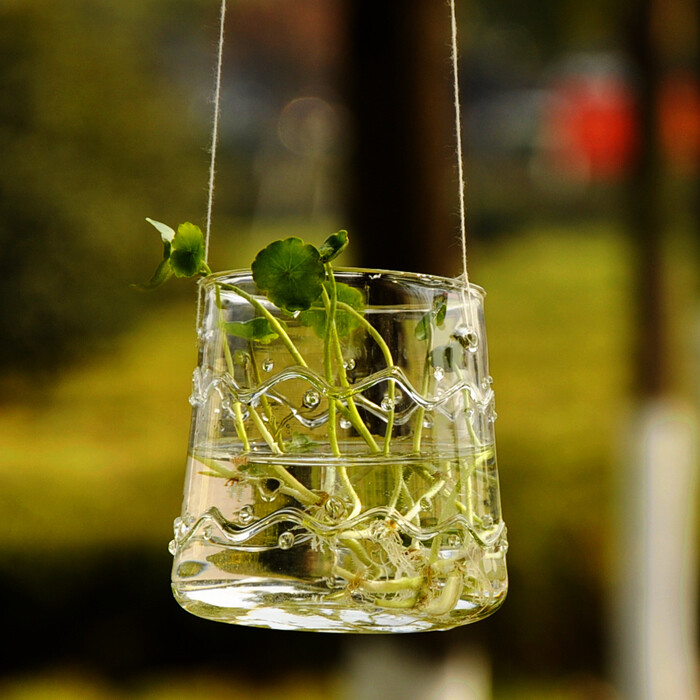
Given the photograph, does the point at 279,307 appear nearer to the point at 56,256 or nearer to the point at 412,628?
the point at 412,628

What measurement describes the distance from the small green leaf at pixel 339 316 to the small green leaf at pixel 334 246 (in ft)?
0.04

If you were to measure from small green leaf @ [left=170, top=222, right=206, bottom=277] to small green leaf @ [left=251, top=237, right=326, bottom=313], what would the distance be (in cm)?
5

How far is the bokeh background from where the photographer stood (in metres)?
2.02

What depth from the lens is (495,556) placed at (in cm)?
42

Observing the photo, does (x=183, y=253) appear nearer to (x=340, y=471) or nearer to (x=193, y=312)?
(x=340, y=471)

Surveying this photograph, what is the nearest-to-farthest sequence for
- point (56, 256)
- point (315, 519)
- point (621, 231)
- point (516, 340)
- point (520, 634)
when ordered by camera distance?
point (315, 519) → point (56, 256) → point (520, 634) → point (516, 340) → point (621, 231)

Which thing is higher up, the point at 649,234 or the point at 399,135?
the point at 649,234

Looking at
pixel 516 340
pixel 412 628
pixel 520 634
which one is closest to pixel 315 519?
pixel 412 628

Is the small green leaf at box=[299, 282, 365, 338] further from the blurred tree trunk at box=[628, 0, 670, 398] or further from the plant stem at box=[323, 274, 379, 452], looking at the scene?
the blurred tree trunk at box=[628, 0, 670, 398]

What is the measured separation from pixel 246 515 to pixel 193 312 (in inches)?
70.5

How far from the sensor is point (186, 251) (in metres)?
0.41

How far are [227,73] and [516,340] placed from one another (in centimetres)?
113

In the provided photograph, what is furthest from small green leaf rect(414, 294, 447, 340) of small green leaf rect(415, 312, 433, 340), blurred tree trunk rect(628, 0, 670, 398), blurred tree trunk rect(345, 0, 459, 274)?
blurred tree trunk rect(628, 0, 670, 398)

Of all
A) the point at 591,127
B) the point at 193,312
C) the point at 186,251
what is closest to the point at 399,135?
the point at 186,251
